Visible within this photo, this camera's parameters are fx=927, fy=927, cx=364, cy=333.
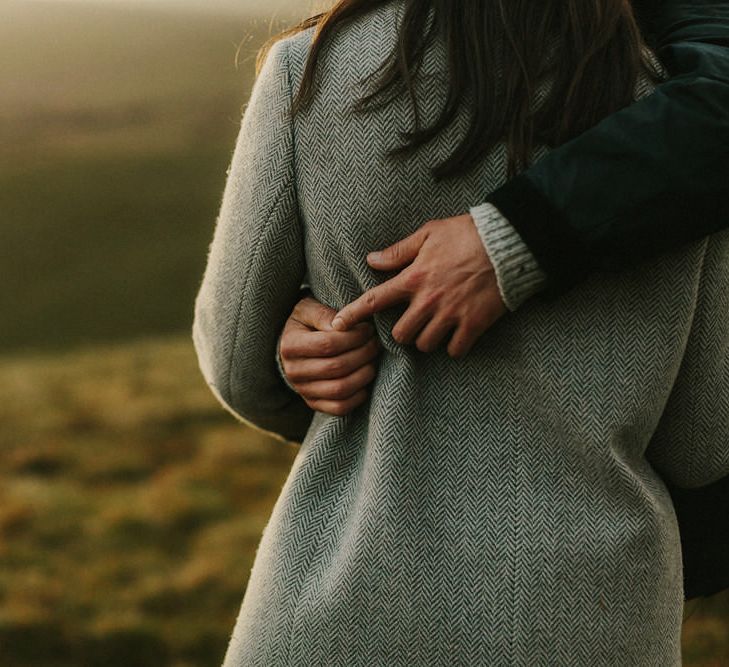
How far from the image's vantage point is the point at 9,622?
10.9 feet

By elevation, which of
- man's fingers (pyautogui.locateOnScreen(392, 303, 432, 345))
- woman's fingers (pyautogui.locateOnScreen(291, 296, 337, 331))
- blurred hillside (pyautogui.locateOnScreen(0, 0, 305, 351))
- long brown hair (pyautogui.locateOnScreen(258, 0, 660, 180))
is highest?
long brown hair (pyautogui.locateOnScreen(258, 0, 660, 180))

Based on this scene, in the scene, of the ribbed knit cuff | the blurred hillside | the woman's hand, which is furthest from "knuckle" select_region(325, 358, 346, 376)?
the blurred hillside

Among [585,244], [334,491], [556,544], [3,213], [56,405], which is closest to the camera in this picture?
[585,244]

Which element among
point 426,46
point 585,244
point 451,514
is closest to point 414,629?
point 451,514

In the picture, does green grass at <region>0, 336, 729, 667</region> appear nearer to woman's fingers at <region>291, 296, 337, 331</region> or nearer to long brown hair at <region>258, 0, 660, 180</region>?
woman's fingers at <region>291, 296, 337, 331</region>

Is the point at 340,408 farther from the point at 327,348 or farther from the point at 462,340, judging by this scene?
the point at 462,340

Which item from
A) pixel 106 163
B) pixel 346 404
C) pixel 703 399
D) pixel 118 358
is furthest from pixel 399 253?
pixel 106 163

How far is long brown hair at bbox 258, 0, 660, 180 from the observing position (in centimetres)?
114

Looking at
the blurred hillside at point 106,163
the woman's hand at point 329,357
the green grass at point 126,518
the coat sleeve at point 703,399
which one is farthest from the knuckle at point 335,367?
the blurred hillside at point 106,163

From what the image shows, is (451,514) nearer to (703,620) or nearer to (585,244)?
(585,244)

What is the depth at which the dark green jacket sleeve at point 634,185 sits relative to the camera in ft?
3.63

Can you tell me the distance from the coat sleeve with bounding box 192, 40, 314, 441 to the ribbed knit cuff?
27 cm

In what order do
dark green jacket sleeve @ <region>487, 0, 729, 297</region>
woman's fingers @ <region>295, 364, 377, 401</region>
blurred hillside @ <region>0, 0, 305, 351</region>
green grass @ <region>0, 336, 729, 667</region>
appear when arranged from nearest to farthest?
1. dark green jacket sleeve @ <region>487, 0, 729, 297</region>
2. woman's fingers @ <region>295, 364, 377, 401</region>
3. green grass @ <region>0, 336, 729, 667</region>
4. blurred hillside @ <region>0, 0, 305, 351</region>

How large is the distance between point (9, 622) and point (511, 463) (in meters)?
2.68
